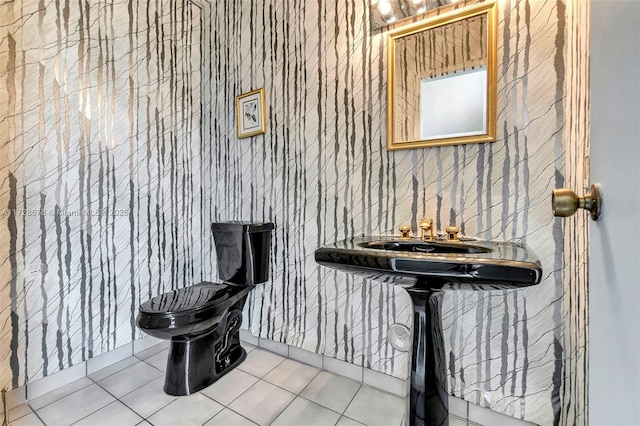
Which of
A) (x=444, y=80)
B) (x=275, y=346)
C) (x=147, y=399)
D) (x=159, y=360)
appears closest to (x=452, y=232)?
(x=444, y=80)

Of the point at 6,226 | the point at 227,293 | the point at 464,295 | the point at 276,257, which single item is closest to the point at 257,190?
the point at 276,257

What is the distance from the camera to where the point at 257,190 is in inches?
74.4

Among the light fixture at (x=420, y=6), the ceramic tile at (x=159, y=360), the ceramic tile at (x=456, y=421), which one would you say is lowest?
the ceramic tile at (x=456, y=421)

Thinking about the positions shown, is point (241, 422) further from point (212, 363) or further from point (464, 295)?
point (464, 295)

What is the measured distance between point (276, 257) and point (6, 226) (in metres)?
1.31

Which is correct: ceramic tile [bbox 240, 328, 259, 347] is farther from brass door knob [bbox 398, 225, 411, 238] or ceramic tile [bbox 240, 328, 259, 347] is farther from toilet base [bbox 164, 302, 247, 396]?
brass door knob [bbox 398, 225, 411, 238]

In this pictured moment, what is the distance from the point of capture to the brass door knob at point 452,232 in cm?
119

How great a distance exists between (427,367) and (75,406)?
1.63 m

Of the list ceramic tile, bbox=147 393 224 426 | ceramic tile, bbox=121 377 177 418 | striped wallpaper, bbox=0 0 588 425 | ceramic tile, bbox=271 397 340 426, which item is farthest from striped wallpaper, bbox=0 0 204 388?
ceramic tile, bbox=271 397 340 426

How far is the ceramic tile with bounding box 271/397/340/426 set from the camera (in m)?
1.25

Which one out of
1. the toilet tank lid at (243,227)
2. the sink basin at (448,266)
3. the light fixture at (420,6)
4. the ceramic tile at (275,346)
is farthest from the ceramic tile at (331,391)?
the light fixture at (420,6)

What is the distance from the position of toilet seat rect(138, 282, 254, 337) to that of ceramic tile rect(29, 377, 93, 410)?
622mm

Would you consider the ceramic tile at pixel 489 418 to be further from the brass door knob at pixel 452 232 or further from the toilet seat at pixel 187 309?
the toilet seat at pixel 187 309

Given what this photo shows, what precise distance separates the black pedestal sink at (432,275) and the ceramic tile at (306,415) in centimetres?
42
